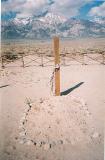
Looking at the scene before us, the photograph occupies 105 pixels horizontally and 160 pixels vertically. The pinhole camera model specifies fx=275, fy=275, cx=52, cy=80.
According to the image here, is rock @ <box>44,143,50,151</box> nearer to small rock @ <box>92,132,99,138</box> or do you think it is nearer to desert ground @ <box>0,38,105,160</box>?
desert ground @ <box>0,38,105,160</box>

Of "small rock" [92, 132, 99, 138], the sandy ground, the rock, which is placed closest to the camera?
the sandy ground

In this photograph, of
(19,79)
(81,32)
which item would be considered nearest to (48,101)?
(19,79)

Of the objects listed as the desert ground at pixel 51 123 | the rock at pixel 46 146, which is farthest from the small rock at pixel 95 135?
the rock at pixel 46 146

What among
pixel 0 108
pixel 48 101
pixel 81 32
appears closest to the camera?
pixel 0 108

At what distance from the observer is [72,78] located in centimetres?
1122

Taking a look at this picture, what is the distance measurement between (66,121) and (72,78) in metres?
5.36

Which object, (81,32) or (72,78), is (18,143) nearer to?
(72,78)

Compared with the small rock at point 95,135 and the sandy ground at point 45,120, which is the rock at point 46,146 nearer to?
the sandy ground at point 45,120

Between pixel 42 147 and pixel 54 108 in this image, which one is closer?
pixel 42 147

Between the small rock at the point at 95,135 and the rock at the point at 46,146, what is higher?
the small rock at the point at 95,135

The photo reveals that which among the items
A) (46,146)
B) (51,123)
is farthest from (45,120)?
(46,146)

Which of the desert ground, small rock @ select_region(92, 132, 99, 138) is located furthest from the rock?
small rock @ select_region(92, 132, 99, 138)

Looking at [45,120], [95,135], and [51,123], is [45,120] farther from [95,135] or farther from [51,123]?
[95,135]

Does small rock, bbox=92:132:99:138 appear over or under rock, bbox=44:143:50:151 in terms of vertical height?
over
